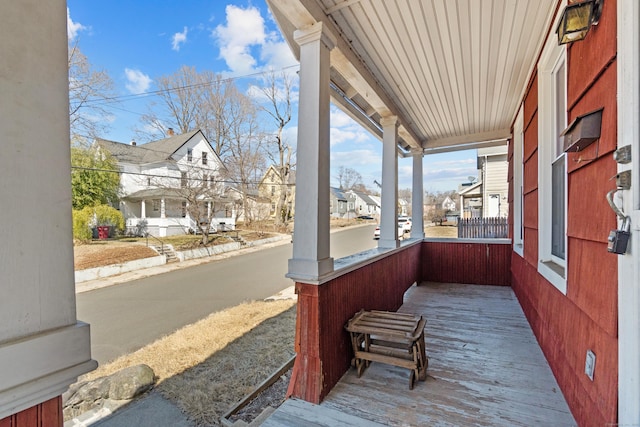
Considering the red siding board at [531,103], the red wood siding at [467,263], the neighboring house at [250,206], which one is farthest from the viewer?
the neighboring house at [250,206]

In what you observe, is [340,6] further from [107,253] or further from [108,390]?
[107,253]

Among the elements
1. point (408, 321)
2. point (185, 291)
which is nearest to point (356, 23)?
point (408, 321)

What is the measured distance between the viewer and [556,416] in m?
1.90

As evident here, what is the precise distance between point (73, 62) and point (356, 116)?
1124cm

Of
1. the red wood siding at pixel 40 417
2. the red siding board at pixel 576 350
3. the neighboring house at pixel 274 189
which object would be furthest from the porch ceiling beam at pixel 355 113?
the neighboring house at pixel 274 189

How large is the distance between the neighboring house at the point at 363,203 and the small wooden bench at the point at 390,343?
3664cm

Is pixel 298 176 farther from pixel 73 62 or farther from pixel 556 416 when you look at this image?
pixel 73 62

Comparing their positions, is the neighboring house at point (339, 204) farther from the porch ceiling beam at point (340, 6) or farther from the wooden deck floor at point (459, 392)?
the porch ceiling beam at point (340, 6)

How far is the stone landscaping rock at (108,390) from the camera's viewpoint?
3186 mm

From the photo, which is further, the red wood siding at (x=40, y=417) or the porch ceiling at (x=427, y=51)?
the porch ceiling at (x=427, y=51)

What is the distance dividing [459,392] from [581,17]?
8.12 ft

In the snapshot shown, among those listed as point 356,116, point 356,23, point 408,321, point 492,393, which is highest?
point 356,23

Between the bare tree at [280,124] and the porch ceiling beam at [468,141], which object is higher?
the bare tree at [280,124]

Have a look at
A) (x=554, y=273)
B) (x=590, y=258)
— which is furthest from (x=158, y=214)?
(x=590, y=258)
